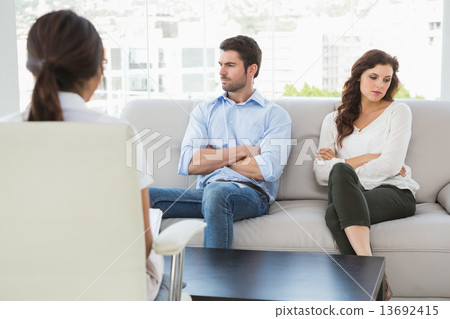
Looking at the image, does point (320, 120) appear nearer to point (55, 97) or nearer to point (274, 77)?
point (274, 77)

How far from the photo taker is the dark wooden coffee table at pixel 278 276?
1.51m

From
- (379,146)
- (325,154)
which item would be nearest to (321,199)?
(325,154)

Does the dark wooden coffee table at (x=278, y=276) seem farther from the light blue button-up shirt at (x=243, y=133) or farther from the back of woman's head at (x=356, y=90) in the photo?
the back of woman's head at (x=356, y=90)

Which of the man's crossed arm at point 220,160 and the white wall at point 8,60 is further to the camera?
the white wall at point 8,60

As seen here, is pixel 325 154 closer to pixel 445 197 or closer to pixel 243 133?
pixel 243 133

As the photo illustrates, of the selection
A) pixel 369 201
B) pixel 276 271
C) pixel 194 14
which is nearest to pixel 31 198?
pixel 276 271

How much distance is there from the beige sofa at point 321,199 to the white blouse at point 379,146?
9 centimetres

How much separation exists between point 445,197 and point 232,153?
35.5 inches

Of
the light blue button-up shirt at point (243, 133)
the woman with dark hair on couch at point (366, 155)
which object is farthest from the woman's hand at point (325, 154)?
the light blue button-up shirt at point (243, 133)

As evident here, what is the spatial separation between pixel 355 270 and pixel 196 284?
459mm

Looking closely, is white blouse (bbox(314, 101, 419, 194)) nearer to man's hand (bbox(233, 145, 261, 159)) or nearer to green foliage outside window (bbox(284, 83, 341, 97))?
man's hand (bbox(233, 145, 261, 159))

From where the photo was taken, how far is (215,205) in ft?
7.34

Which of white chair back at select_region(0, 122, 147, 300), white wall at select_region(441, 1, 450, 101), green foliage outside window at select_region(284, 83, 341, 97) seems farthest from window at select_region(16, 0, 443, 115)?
white chair back at select_region(0, 122, 147, 300)

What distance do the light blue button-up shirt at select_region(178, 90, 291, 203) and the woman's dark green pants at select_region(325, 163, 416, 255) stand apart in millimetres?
274
